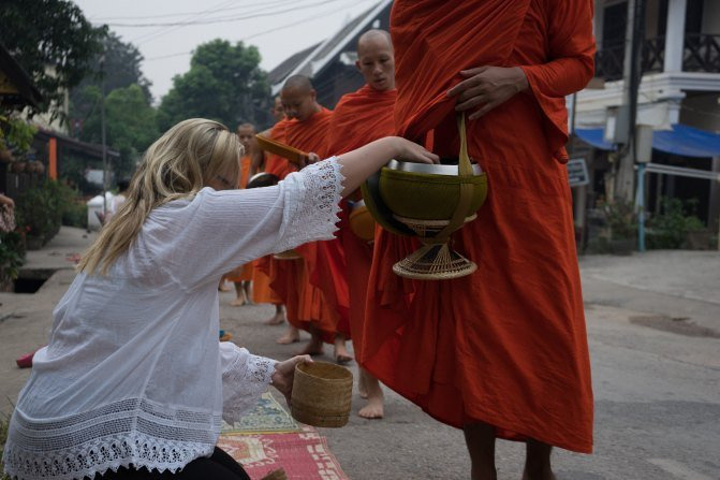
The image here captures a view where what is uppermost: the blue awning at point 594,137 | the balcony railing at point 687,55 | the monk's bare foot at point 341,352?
the balcony railing at point 687,55

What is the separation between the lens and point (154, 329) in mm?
2059

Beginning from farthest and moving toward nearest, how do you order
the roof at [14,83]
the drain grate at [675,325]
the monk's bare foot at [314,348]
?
the drain grate at [675,325]
the roof at [14,83]
the monk's bare foot at [314,348]

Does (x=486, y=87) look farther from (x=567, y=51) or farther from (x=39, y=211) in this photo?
(x=39, y=211)

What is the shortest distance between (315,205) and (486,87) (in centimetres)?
77

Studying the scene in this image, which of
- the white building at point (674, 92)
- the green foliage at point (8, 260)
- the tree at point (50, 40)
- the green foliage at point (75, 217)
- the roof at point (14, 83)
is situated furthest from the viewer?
the green foliage at point (75, 217)

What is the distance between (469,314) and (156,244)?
43.0 inches

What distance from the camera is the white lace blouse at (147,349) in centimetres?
203

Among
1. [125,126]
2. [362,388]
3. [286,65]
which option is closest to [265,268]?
[362,388]

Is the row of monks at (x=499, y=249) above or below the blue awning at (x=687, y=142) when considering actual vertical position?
below

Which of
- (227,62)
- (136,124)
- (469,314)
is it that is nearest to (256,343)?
(469,314)

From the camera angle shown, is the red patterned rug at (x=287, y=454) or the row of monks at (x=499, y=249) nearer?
the row of monks at (x=499, y=249)

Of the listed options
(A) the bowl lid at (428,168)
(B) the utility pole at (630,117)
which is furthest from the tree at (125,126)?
(A) the bowl lid at (428,168)

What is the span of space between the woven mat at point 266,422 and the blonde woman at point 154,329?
64.1 inches

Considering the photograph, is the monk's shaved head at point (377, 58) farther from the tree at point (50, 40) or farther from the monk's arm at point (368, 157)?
the tree at point (50, 40)
